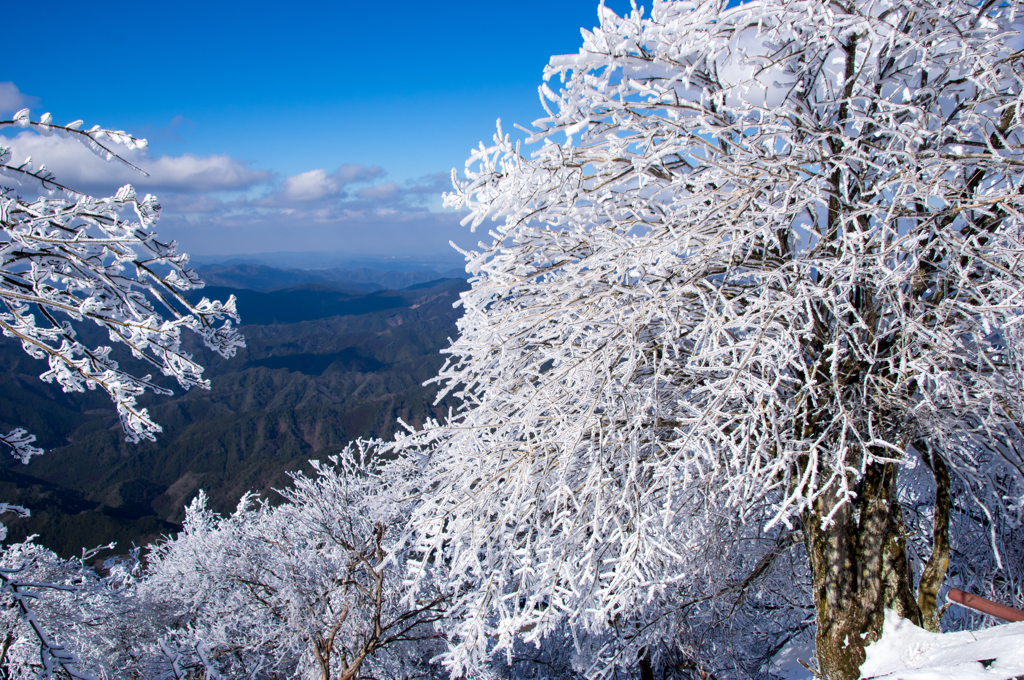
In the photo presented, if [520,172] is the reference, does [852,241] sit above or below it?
below

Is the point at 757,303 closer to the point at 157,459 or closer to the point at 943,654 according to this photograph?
the point at 943,654

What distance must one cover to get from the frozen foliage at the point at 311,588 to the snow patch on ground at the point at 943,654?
700 cm

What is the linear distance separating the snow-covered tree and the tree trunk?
2cm

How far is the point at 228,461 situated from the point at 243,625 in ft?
553

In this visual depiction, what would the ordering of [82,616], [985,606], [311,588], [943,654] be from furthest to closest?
[82,616], [311,588], [943,654], [985,606]

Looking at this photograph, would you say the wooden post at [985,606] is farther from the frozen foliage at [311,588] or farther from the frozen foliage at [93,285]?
the frozen foliage at [311,588]

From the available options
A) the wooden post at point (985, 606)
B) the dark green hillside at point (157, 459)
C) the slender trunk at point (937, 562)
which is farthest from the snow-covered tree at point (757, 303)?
the dark green hillside at point (157, 459)

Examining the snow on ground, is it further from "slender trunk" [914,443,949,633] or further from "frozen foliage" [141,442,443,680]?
"frozen foliage" [141,442,443,680]

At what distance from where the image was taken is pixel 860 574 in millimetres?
3705

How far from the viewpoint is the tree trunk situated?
3.61 m

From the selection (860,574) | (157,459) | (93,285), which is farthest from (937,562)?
(157,459)

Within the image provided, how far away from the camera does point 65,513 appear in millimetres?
90875

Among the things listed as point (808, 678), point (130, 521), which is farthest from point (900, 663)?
point (130, 521)

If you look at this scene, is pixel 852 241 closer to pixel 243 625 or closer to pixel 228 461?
pixel 243 625
